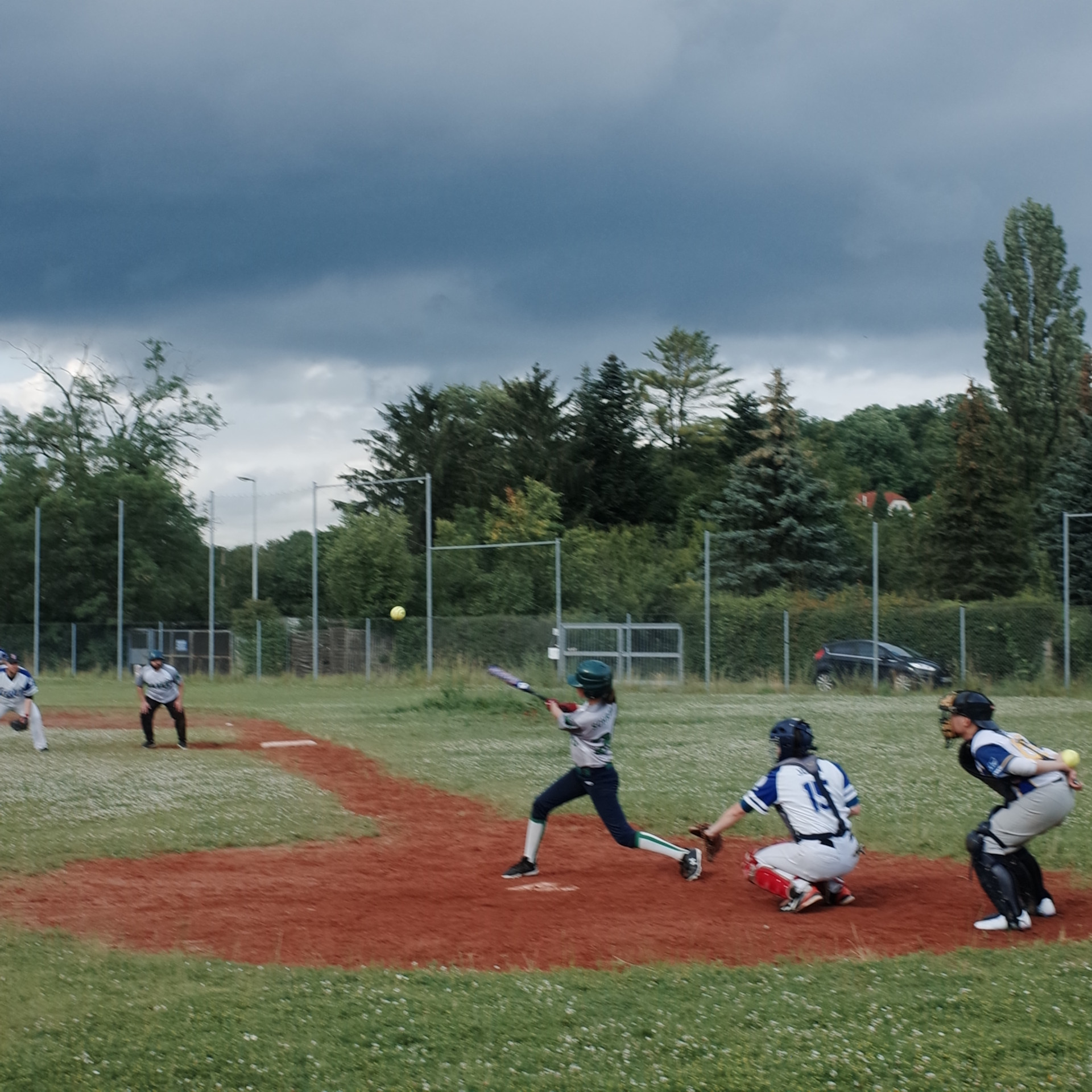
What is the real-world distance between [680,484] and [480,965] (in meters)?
60.0

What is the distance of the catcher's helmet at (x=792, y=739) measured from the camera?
9008 mm

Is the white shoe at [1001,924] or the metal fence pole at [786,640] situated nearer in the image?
the white shoe at [1001,924]

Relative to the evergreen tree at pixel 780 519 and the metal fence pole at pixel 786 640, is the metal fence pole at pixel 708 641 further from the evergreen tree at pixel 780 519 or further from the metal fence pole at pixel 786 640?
the evergreen tree at pixel 780 519

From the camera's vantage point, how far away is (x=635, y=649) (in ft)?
120

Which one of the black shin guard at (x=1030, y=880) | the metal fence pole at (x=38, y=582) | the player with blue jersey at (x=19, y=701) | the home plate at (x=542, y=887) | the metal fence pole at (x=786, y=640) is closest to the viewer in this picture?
the black shin guard at (x=1030, y=880)

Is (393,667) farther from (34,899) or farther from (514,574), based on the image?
(34,899)

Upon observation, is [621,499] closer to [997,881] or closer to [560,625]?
[560,625]

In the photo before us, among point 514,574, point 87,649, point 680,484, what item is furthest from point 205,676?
point 680,484

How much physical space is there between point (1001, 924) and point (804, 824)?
4.79 ft

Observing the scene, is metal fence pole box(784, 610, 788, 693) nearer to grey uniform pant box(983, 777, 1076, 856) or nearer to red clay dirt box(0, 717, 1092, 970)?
red clay dirt box(0, 717, 1092, 970)

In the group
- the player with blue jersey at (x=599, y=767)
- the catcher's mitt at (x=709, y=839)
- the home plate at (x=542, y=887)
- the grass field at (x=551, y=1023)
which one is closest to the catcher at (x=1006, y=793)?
the grass field at (x=551, y=1023)

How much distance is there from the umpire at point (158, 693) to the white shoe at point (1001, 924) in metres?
15.6

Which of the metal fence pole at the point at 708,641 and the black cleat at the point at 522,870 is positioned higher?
the metal fence pole at the point at 708,641

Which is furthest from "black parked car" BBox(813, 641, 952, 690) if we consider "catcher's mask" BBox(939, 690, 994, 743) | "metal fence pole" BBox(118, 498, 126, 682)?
"metal fence pole" BBox(118, 498, 126, 682)
